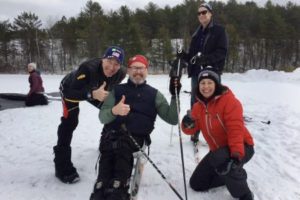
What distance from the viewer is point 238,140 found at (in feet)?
10.6

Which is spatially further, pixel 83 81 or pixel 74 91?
pixel 83 81

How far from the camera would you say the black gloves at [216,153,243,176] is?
311 centimetres

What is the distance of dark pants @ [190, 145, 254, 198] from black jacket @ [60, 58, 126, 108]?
164 cm

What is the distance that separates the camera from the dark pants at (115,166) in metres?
2.91

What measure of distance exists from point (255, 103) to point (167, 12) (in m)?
45.5

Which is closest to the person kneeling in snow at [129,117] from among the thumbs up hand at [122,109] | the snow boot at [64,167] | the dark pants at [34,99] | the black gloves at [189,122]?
the thumbs up hand at [122,109]

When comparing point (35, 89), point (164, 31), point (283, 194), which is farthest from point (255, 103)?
point (164, 31)

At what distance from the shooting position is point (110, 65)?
4074mm

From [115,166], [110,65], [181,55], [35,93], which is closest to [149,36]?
[35,93]

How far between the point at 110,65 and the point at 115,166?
4.67 feet

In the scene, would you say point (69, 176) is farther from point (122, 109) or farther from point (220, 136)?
point (220, 136)

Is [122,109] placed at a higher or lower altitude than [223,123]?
higher

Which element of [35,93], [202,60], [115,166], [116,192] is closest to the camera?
[116,192]

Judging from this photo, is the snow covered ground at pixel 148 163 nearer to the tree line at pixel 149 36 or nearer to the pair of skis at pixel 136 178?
the pair of skis at pixel 136 178
